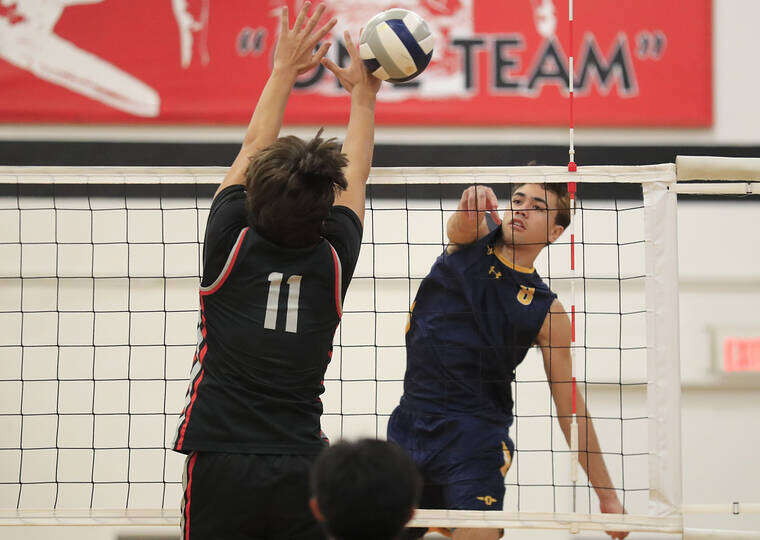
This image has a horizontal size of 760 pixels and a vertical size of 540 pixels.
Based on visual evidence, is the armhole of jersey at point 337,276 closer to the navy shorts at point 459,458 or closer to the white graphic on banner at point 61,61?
the navy shorts at point 459,458

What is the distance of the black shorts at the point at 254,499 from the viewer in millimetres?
2004

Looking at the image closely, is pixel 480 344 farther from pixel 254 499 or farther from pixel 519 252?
pixel 254 499

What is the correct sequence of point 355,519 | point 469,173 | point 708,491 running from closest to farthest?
1. point 355,519
2. point 469,173
3. point 708,491

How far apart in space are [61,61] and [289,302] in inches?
161

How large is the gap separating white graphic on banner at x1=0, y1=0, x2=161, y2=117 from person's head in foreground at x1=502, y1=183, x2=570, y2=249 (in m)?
3.05

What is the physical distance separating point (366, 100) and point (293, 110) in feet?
9.91

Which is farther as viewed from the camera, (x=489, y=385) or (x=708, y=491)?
(x=708, y=491)

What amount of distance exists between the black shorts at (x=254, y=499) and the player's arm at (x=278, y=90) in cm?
72

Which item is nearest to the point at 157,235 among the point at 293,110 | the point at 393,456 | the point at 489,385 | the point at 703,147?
the point at 293,110

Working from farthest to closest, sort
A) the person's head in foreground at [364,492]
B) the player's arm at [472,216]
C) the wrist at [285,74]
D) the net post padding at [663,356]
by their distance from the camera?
1. the player's arm at [472,216]
2. the net post padding at [663,356]
3. the wrist at [285,74]
4. the person's head in foreground at [364,492]

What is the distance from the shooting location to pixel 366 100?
2.46 meters

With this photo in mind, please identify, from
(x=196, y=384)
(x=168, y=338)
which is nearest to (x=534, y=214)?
(x=196, y=384)

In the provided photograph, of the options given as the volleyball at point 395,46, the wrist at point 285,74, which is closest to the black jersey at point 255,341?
the wrist at point 285,74

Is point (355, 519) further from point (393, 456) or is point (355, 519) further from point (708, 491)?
point (708, 491)
